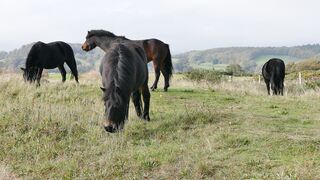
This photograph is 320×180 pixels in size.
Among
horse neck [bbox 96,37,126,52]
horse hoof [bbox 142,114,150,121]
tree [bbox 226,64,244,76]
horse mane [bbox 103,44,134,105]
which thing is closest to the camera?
horse mane [bbox 103,44,134,105]

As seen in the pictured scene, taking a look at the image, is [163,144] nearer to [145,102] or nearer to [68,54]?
[145,102]

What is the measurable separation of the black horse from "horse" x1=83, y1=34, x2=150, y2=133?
612 centimetres

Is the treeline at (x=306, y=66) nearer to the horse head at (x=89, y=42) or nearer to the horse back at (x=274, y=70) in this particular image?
the horse back at (x=274, y=70)

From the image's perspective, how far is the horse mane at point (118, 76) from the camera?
7598 millimetres

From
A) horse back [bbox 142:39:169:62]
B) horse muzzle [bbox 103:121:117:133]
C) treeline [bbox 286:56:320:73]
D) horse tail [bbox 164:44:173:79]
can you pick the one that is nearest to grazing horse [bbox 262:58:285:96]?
horse tail [bbox 164:44:173:79]

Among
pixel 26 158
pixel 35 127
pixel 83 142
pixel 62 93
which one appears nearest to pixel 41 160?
pixel 26 158

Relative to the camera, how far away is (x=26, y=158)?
758 cm

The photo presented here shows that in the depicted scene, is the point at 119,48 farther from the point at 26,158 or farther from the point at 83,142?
the point at 26,158

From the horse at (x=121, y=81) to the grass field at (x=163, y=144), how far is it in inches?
17.7

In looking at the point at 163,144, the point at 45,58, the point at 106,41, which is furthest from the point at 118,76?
the point at 45,58

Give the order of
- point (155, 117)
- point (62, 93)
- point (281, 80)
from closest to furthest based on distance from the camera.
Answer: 1. point (155, 117)
2. point (62, 93)
3. point (281, 80)

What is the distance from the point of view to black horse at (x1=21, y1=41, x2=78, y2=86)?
50.0 ft

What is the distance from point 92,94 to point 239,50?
146964 mm

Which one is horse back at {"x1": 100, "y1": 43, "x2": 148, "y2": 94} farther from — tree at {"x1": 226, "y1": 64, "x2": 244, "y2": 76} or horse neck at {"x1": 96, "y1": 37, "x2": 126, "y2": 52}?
tree at {"x1": 226, "y1": 64, "x2": 244, "y2": 76}
